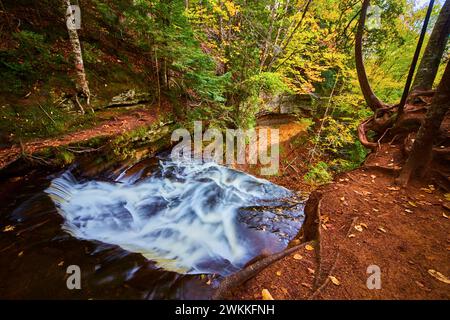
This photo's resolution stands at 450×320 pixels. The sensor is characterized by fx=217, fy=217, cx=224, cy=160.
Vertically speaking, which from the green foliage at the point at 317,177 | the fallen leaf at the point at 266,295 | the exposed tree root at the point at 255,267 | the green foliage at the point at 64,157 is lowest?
the green foliage at the point at 317,177

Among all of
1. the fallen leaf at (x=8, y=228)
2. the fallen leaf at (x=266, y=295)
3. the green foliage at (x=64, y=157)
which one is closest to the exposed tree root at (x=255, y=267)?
the fallen leaf at (x=266, y=295)

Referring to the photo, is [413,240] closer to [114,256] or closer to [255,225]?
[255,225]

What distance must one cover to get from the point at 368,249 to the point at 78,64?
7976 mm

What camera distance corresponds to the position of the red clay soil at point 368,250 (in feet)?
7.15

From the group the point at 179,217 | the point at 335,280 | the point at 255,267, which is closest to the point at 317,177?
the point at 179,217

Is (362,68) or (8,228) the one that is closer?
(8,228)

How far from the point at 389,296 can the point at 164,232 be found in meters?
3.99

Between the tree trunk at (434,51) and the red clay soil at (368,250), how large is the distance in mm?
3501

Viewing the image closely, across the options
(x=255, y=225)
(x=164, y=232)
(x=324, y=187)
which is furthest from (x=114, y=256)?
(x=324, y=187)

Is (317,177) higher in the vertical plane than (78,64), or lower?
lower

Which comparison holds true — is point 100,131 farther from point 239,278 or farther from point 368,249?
point 368,249

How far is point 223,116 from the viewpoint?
379 inches

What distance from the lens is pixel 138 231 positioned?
15.3 feet

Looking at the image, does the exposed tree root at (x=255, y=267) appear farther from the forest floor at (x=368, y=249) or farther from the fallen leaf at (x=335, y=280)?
the fallen leaf at (x=335, y=280)
